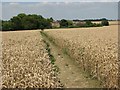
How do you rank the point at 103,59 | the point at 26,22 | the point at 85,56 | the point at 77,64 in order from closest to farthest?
the point at 103,59 → the point at 85,56 → the point at 77,64 → the point at 26,22

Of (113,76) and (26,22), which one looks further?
(26,22)

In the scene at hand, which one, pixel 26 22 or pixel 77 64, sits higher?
pixel 77 64

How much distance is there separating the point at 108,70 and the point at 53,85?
2465 mm

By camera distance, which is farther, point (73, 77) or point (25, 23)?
point (25, 23)

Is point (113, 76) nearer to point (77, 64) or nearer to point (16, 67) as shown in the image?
point (16, 67)

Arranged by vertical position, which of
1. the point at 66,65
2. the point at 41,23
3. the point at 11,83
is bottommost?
the point at 41,23

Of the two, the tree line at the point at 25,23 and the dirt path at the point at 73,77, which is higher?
the dirt path at the point at 73,77

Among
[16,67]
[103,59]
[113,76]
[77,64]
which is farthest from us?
[77,64]

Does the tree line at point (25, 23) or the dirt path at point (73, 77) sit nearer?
the dirt path at point (73, 77)

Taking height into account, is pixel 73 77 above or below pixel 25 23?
above

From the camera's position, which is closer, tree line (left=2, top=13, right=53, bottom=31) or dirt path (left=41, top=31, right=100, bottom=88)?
dirt path (left=41, top=31, right=100, bottom=88)

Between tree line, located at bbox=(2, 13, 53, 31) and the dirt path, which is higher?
the dirt path

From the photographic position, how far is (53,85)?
877cm

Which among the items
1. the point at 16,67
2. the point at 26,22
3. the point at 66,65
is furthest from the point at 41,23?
the point at 16,67
